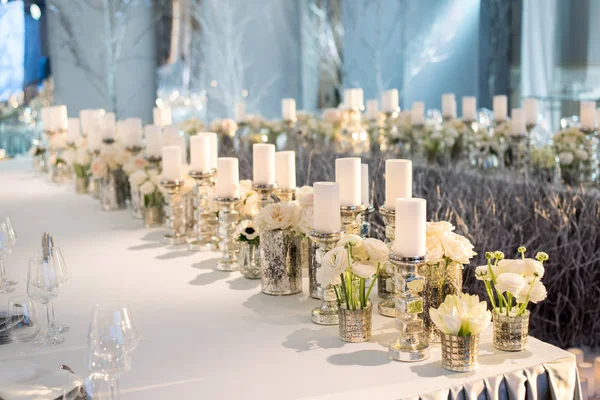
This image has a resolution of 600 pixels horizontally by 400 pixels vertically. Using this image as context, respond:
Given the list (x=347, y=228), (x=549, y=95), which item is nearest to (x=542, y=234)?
(x=347, y=228)

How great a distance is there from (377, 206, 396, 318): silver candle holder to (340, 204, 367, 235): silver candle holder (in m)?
0.06

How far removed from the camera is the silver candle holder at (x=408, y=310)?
1514mm

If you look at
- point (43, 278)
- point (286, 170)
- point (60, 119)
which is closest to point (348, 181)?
point (286, 170)

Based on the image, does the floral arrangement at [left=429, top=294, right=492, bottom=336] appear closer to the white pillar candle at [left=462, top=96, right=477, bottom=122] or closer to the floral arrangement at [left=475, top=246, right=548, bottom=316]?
the floral arrangement at [left=475, top=246, right=548, bottom=316]

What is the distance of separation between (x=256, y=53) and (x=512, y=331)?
853cm

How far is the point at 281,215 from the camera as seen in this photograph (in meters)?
2.02

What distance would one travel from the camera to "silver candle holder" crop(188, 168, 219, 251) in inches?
104

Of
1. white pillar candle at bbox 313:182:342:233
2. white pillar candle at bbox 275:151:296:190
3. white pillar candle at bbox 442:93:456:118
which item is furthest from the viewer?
white pillar candle at bbox 442:93:456:118

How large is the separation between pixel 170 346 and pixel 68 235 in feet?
4.64

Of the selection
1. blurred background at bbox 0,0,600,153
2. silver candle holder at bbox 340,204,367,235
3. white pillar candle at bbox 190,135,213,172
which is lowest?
silver candle holder at bbox 340,204,367,235

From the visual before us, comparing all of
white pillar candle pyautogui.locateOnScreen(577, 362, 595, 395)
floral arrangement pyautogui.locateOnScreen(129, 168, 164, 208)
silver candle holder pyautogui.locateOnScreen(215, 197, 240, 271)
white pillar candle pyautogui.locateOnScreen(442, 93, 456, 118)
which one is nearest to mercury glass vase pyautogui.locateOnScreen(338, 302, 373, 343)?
silver candle holder pyautogui.locateOnScreen(215, 197, 240, 271)

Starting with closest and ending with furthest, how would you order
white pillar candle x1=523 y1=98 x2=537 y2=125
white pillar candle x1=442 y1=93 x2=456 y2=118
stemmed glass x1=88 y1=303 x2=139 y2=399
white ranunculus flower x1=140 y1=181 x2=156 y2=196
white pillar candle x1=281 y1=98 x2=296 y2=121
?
stemmed glass x1=88 y1=303 x2=139 y2=399 < white ranunculus flower x1=140 y1=181 x2=156 y2=196 < white pillar candle x1=523 y1=98 x2=537 y2=125 < white pillar candle x1=442 y1=93 x2=456 y2=118 < white pillar candle x1=281 y1=98 x2=296 y2=121

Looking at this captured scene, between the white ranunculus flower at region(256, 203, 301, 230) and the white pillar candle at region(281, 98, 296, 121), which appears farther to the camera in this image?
the white pillar candle at region(281, 98, 296, 121)

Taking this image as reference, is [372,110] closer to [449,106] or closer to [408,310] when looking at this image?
[449,106]
